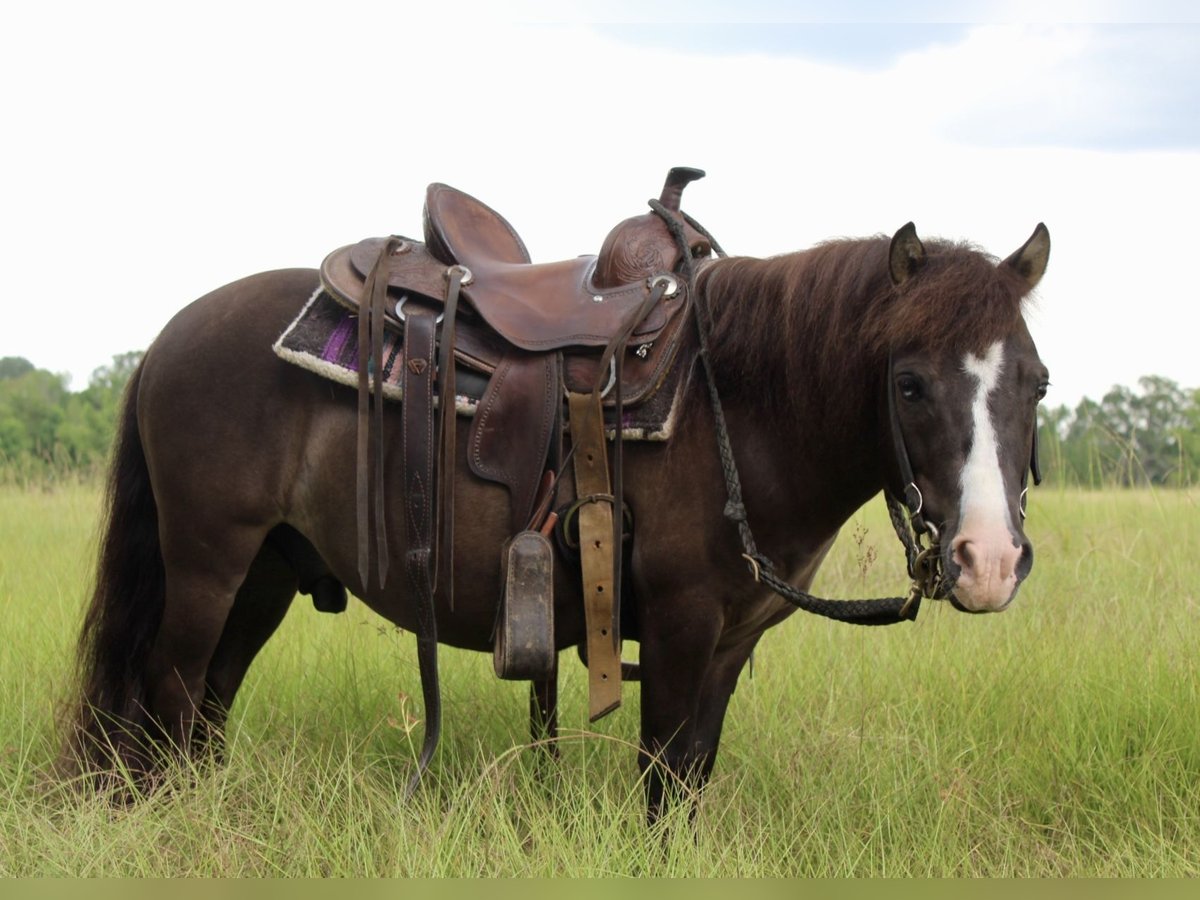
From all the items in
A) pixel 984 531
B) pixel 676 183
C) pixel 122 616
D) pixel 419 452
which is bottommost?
A: pixel 122 616

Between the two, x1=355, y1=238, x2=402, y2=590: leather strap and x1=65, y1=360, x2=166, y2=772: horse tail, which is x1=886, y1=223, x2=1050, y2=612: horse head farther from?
x1=65, y1=360, x2=166, y2=772: horse tail

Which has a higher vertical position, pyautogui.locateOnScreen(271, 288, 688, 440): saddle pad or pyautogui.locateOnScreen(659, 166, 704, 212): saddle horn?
pyautogui.locateOnScreen(659, 166, 704, 212): saddle horn

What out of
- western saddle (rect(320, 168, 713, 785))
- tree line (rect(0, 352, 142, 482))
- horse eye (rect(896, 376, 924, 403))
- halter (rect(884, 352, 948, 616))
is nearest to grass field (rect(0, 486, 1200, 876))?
western saddle (rect(320, 168, 713, 785))

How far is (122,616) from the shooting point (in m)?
3.59

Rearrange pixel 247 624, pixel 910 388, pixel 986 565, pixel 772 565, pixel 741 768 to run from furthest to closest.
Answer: pixel 247 624 < pixel 741 768 < pixel 772 565 < pixel 910 388 < pixel 986 565

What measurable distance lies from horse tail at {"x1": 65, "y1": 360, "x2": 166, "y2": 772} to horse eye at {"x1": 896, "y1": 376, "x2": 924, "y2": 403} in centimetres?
237

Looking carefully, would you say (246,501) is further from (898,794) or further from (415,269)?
(898,794)

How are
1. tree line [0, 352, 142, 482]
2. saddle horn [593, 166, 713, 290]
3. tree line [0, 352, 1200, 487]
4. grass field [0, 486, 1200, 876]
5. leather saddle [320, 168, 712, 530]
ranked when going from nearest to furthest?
grass field [0, 486, 1200, 876] → leather saddle [320, 168, 712, 530] → saddle horn [593, 166, 713, 290] → tree line [0, 352, 1200, 487] → tree line [0, 352, 142, 482]

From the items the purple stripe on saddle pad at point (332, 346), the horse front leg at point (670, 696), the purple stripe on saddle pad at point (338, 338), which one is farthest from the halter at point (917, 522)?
the purple stripe on saddle pad at point (338, 338)

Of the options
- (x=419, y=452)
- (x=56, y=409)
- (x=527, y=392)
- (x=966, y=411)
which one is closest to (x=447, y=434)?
(x=419, y=452)

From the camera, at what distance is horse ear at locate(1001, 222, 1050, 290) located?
262 cm

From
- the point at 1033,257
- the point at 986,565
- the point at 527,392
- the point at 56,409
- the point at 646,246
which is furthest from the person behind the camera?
the point at 56,409

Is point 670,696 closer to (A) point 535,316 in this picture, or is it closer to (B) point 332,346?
(A) point 535,316

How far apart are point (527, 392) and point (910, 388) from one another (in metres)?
0.99
